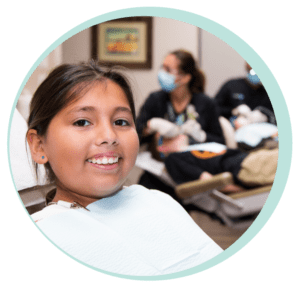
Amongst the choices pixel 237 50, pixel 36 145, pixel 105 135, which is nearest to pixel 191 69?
pixel 237 50

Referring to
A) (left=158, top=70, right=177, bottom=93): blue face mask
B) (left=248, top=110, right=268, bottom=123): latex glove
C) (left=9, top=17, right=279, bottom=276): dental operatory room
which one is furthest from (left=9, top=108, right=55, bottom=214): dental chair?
(left=248, top=110, right=268, bottom=123): latex glove

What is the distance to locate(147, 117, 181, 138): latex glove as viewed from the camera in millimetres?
1070

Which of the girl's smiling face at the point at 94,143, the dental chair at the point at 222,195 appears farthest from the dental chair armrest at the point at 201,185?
the girl's smiling face at the point at 94,143

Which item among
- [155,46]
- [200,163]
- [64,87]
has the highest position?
[155,46]

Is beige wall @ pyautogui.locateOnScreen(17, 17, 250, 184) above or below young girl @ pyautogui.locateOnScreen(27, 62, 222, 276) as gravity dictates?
above

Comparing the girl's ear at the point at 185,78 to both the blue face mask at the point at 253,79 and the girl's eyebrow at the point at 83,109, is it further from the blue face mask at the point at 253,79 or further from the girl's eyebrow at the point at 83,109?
the girl's eyebrow at the point at 83,109

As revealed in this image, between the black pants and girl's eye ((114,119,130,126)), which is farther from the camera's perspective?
the black pants

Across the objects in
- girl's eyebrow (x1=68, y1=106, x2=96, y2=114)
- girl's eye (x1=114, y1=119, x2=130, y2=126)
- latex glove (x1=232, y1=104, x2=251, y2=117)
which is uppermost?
girl's eyebrow (x1=68, y1=106, x2=96, y2=114)

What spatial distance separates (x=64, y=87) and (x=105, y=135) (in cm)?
15

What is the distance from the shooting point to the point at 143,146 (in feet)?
3.48

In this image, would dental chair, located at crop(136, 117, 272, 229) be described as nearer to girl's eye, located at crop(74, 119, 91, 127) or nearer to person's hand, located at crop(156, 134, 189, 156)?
person's hand, located at crop(156, 134, 189, 156)

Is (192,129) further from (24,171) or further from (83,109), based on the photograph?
(24,171)

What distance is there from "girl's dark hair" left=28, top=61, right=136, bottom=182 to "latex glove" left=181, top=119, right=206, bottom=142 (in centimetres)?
23

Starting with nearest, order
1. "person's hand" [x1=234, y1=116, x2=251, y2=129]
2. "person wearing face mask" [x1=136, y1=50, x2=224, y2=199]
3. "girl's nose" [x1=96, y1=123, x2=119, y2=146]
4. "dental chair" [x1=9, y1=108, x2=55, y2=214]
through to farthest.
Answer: "girl's nose" [x1=96, y1=123, x2=119, y2=146] → "dental chair" [x1=9, y1=108, x2=55, y2=214] → "person wearing face mask" [x1=136, y1=50, x2=224, y2=199] → "person's hand" [x1=234, y1=116, x2=251, y2=129]
